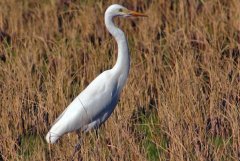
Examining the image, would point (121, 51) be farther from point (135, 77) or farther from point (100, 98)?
point (135, 77)

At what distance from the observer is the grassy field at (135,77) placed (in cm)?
472

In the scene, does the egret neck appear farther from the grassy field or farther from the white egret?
the grassy field

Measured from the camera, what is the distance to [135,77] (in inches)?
245

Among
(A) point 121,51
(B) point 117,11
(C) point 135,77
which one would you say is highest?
(B) point 117,11

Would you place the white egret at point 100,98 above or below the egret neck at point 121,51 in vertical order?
below

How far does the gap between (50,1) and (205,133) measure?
13.4 feet

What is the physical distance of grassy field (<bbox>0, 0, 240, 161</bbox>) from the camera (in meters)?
4.72

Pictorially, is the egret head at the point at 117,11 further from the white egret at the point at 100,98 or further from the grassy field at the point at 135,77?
the grassy field at the point at 135,77

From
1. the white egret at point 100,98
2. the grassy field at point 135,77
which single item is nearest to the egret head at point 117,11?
the white egret at point 100,98

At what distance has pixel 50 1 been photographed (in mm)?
8625

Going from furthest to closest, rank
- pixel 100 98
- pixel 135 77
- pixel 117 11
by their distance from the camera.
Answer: pixel 135 77
pixel 117 11
pixel 100 98

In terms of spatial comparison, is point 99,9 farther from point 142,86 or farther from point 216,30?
point 142,86

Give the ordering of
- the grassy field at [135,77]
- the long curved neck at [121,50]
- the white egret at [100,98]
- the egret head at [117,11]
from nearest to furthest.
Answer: the grassy field at [135,77]
the white egret at [100,98]
the long curved neck at [121,50]
the egret head at [117,11]

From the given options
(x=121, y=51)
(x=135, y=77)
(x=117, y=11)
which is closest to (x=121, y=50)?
→ (x=121, y=51)
